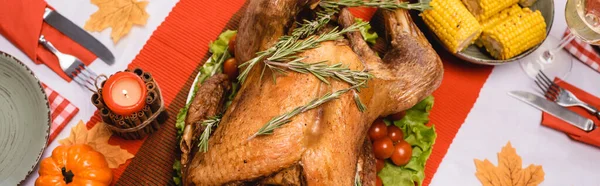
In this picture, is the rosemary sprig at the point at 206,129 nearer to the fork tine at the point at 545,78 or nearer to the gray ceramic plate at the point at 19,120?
the gray ceramic plate at the point at 19,120

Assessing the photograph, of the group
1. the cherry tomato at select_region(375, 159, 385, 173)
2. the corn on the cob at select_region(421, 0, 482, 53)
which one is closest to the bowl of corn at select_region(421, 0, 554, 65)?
the corn on the cob at select_region(421, 0, 482, 53)

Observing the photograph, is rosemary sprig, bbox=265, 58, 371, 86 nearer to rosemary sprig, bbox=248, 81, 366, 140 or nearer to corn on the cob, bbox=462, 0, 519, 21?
rosemary sprig, bbox=248, 81, 366, 140

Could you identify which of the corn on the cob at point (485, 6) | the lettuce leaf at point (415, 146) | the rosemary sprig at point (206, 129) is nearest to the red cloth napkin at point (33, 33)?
the rosemary sprig at point (206, 129)

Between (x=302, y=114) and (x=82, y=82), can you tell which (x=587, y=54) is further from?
(x=82, y=82)

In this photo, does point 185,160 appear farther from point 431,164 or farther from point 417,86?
point 431,164

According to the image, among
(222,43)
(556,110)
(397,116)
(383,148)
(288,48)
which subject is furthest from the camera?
(556,110)

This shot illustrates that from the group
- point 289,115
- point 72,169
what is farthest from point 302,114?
point 72,169
